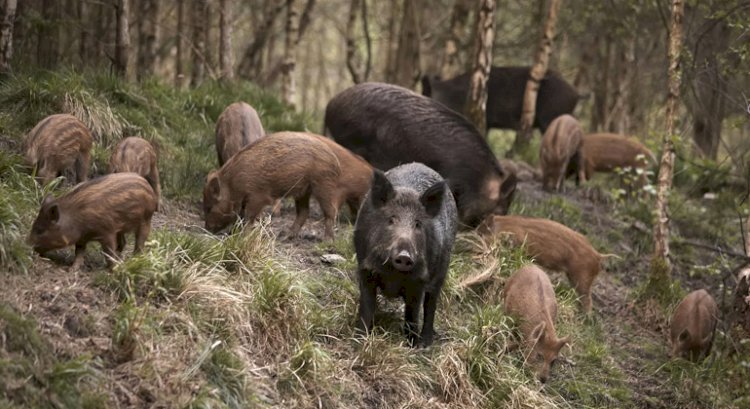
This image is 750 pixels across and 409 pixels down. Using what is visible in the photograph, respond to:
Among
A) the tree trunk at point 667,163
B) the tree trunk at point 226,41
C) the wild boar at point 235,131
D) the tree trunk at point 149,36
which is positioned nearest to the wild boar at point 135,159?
the wild boar at point 235,131

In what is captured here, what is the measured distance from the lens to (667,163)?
35.4ft

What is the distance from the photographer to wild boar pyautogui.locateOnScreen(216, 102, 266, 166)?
1014cm

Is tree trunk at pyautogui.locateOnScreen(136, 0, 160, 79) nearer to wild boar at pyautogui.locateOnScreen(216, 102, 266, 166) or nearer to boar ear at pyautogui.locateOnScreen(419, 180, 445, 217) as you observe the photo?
wild boar at pyautogui.locateOnScreen(216, 102, 266, 166)

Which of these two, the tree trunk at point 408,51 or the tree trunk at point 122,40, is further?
the tree trunk at point 408,51

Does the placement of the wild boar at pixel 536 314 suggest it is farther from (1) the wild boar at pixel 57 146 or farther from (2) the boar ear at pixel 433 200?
(1) the wild boar at pixel 57 146

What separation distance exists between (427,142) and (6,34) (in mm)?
4156

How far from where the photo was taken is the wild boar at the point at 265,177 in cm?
900

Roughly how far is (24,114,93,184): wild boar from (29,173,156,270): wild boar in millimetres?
1436

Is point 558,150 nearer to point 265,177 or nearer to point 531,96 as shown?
point 531,96

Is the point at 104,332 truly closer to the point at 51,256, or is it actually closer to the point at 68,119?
the point at 51,256

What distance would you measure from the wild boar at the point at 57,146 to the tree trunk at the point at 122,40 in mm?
2812

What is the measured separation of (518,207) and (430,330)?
4.32 metres

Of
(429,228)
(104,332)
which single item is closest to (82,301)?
(104,332)

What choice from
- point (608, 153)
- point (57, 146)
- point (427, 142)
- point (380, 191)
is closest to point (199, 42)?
point (427, 142)
